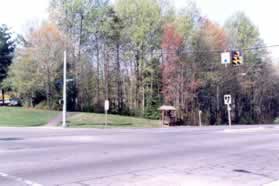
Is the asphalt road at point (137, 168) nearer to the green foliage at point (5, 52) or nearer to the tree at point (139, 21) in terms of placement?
the tree at point (139, 21)

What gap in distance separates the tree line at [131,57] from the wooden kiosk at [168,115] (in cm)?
227

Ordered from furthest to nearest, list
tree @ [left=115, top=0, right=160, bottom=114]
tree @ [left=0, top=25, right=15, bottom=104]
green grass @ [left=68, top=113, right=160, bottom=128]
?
tree @ [left=0, top=25, right=15, bottom=104] < tree @ [left=115, top=0, right=160, bottom=114] < green grass @ [left=68, top=113, right=160, bottom=128]

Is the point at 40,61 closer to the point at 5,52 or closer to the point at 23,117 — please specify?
the point at 23,117

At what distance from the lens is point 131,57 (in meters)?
62.8

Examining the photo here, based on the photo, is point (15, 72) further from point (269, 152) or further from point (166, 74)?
point (269, 152)

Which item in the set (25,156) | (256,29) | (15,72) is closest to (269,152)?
(25,156)

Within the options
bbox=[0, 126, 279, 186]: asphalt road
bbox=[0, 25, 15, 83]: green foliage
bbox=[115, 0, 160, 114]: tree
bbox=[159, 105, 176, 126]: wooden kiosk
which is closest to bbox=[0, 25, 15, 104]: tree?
bbox=[0, 25, 15, 83]: green foliage

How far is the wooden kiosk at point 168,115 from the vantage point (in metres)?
55.7

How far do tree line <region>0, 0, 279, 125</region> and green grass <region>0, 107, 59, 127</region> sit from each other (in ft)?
13.5

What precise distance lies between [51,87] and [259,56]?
37.5 meters

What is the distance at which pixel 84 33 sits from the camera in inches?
2464

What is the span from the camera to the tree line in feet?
191

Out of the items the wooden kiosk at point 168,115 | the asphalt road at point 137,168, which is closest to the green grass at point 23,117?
the wooden kiosk at point 168,115

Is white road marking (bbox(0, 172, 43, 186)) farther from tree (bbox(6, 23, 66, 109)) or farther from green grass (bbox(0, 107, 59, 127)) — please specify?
tree (bbox(6, 23, 66, 109))
